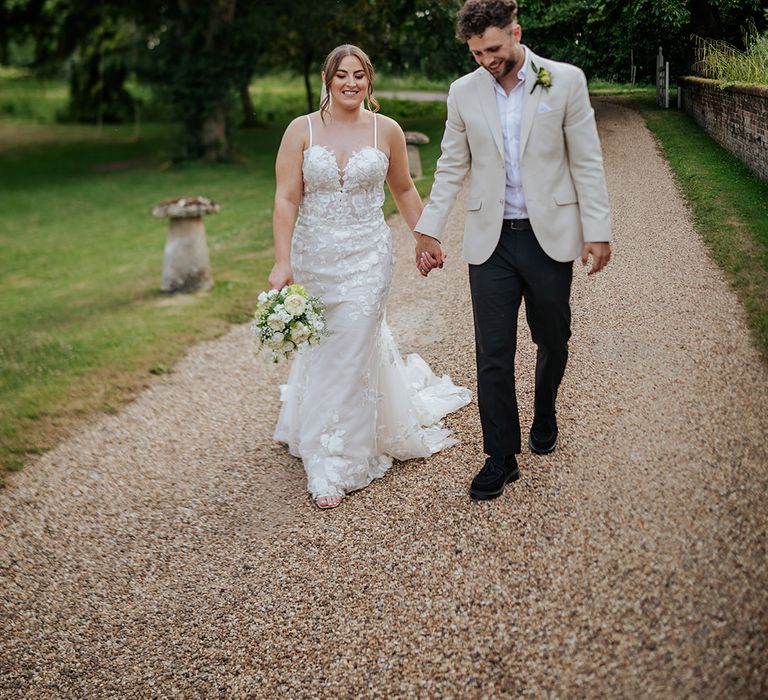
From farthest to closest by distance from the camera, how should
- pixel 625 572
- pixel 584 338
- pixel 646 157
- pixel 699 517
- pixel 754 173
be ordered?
1. pixel 646 157
2. pixel 754 173
3. pixel 584 338
4. pixel 699 517
5. pixel 625 572

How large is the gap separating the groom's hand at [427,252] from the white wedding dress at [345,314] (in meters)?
0.49

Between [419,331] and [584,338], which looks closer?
[584,338]

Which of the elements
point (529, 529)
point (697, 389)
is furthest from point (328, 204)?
point (697, 389)

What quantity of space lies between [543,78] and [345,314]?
1.70 m

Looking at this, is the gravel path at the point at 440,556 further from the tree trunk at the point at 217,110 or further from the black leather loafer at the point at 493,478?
the tree trunk at the point at 217,110

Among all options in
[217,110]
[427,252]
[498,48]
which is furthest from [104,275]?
[217,110]

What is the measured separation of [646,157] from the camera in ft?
32.0

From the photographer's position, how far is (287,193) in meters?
4.27

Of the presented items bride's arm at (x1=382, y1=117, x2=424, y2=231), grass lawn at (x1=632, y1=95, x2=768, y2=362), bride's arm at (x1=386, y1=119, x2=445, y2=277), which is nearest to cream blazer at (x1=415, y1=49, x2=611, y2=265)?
bride's arm at (x1=386, y1=119, x2=445, y2=277)

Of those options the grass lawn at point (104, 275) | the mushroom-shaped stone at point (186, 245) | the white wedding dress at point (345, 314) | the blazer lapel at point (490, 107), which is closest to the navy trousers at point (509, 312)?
the blazer lapel at point (490, 107)

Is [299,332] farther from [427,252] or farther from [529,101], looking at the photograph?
[529,101]

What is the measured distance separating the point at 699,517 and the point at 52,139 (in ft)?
111

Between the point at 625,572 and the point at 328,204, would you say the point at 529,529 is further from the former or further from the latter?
the point at 328,204

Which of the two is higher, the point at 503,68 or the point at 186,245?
the point at 503,68
